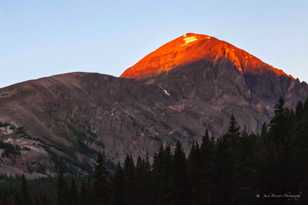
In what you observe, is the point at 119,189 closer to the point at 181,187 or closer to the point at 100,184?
the point at 100,184

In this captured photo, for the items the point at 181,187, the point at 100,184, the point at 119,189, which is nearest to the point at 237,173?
the point at 181,187

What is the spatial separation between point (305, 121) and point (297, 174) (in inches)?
928

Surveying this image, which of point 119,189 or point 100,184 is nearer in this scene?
point 100,184

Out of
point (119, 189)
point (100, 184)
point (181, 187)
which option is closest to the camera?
point (181, 187)

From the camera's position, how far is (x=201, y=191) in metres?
89.2

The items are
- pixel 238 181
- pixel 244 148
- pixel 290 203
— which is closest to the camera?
pixel 290 203

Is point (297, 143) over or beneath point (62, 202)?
over

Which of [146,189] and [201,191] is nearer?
[201,191]

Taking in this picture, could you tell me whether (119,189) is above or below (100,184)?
below

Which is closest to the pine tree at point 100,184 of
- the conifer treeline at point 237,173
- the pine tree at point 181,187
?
the conifer treeline at point 237,173

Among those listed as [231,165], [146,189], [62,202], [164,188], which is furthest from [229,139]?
[62,202]

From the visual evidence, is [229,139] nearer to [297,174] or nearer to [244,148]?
[244,148]

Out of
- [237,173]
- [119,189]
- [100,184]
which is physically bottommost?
[119,189]

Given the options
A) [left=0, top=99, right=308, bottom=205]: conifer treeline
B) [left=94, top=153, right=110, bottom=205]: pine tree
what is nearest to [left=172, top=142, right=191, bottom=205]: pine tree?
[left=0, top=99, right=308, bottom=205]: conifer treeline
